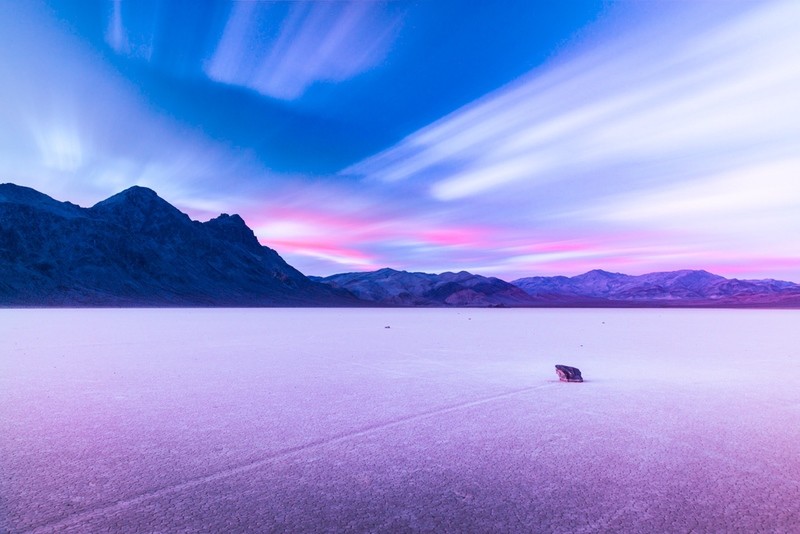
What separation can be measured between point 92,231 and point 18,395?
142 meters

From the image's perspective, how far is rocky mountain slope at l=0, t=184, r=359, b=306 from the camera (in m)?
104

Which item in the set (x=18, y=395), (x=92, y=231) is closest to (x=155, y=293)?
(x=92, y=231)

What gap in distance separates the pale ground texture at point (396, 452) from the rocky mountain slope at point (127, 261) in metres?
109

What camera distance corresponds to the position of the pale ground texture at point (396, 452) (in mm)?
3490

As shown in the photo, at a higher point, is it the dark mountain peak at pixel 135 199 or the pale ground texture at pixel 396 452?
Answer: the dark mountain peak at pixel 135 199

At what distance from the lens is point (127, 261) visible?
128 m

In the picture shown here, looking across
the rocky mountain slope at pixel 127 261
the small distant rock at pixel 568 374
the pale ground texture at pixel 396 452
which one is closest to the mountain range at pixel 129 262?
the rocky mountain slope at pixel 127 261

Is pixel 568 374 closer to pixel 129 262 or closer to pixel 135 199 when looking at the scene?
pixel 129 262

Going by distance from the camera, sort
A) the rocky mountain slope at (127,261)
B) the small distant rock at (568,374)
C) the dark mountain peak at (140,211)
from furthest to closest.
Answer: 1. the dark mountain peak at (140,211)
2. the rocky mountain slope at (127,261)
3. the small distant rock at (568,374)

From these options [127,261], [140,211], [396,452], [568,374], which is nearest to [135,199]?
[140,211]

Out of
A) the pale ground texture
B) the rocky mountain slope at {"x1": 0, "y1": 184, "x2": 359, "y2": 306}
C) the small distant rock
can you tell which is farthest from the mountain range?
the small distant rock

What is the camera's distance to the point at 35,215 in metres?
119

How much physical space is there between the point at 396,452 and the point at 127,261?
471ft

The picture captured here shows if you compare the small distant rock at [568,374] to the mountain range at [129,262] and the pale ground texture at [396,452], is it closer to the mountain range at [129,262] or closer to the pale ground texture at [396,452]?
the pale ground texture at [396,452]
